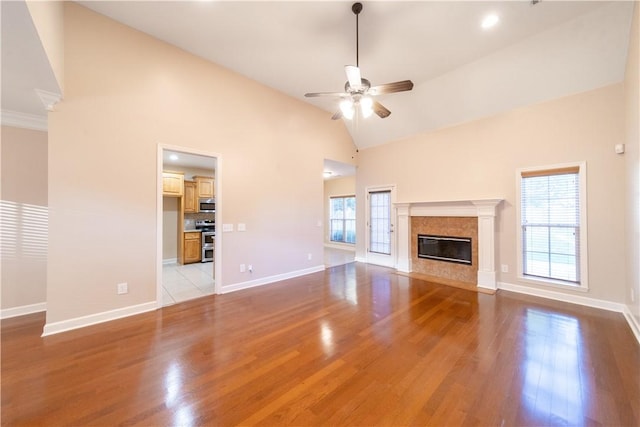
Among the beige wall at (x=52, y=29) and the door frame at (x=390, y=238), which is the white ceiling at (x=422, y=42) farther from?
the door frame at (x=390, y=238)

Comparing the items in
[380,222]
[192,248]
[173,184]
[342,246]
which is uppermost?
[173,184]

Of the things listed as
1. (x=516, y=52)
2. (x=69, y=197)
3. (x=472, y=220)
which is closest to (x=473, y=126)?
(x=516, y=52)

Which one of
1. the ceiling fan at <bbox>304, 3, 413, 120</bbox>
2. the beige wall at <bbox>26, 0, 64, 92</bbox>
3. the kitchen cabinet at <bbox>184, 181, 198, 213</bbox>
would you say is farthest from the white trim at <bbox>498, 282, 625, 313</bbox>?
the kitchen cabinet at <bbox>184, 181, 198, 213</bbox>

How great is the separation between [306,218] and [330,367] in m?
3.45

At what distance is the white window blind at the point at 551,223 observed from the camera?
3.61m

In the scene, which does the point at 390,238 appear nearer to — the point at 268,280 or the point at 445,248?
the point at 445,248

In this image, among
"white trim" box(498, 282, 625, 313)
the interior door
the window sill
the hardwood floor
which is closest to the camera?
the hardwood floor

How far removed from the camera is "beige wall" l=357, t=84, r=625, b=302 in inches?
128

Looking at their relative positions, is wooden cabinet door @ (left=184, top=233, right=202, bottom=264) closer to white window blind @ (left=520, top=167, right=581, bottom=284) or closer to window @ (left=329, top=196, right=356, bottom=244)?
window @ (left=329, top=196, right=356, bottom=244)

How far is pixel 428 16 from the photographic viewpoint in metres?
2.87

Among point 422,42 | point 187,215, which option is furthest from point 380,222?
point 187,215

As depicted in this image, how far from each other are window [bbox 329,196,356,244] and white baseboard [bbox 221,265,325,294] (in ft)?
11.8

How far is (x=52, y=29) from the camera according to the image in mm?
2277

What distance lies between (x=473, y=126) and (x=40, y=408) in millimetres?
6448
